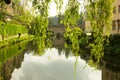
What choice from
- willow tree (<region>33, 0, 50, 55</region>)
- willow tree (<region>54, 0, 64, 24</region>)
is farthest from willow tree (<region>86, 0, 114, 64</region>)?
willow tree (<region>33, 0, 50, 55</region>)

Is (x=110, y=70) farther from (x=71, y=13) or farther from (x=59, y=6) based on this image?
(x=59, y=6)

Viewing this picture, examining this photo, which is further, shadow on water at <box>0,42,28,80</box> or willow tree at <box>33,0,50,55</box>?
shadow on water at <box>0,42,28,80</box>

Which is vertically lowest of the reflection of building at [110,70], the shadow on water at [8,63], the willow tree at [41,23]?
the reflection of building at [110,70]

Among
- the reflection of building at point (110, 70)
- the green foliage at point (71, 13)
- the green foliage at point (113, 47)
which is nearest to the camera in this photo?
the green foliage at point (71, 13)

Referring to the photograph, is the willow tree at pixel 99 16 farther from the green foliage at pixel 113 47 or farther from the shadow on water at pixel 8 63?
the green foliage at pixel 113 47

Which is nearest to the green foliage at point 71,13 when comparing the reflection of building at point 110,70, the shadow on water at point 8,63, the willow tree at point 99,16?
the willow tree at point 99,16

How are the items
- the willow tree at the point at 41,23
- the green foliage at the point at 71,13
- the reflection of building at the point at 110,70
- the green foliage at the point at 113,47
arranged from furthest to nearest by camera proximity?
the green foliage at the point at 113,47, the reflection of building at the point at 110,70, the green foliage at the point at 71,13, the willow tree at the point at 41,23

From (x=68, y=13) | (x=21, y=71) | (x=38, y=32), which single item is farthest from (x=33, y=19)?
(x=21, y=71)

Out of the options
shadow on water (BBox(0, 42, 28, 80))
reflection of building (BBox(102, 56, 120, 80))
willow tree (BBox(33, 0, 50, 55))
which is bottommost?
reflection of building (BBox(102, 56, 120, 80))

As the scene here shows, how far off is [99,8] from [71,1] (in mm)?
620

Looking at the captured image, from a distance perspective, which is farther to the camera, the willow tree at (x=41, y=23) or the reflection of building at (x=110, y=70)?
the reflection of building at (x=110, y=70)

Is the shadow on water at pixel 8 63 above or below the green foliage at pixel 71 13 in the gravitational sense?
below

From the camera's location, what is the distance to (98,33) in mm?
7277

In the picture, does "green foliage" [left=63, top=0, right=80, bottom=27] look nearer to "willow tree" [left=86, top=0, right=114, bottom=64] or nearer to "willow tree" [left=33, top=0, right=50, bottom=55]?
"willow tree" [left=86, top=0, right=114, bottom=64]
